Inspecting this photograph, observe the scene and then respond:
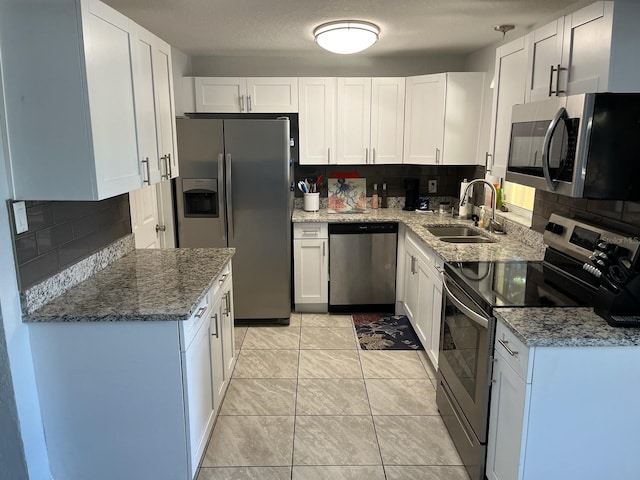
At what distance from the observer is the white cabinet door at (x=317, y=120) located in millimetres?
4121

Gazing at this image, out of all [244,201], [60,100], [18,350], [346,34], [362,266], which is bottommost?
[362,266]

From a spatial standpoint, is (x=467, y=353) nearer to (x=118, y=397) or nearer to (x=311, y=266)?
(x=118, y=397)

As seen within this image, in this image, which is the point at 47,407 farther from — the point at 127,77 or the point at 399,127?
the point at 399,127

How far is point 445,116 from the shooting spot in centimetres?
396

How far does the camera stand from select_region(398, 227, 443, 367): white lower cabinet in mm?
3010

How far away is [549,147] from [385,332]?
2.26 meters

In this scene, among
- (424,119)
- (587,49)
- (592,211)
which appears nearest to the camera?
(587,49)

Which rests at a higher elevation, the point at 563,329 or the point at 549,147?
the point at 549,147

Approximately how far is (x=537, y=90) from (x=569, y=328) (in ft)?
4.18

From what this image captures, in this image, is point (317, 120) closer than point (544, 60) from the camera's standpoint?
No

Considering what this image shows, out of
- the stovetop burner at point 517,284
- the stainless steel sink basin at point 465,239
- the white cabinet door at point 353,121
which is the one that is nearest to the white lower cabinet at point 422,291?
the stainless steel sink basin at point 465,239

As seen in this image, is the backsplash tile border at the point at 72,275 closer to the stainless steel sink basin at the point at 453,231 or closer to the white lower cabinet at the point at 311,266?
the white lower cabinet at the point at 311,266

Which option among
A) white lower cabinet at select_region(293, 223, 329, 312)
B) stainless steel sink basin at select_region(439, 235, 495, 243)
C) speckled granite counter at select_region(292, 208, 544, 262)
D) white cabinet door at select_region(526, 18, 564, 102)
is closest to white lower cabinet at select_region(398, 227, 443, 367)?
speckled granite counter at select_region(292, 208, 544, 262)

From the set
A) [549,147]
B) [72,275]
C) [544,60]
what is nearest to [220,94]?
[72,275]
